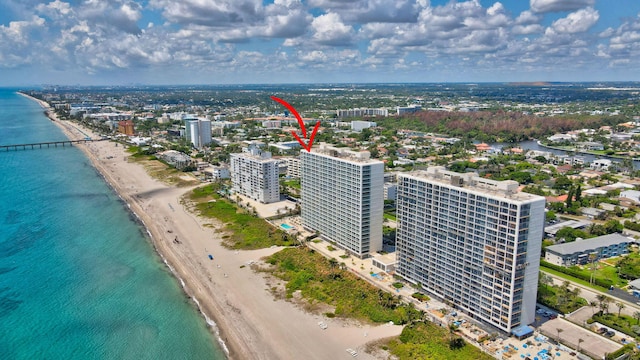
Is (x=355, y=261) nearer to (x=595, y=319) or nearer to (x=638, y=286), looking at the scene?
(x=595, y=319)

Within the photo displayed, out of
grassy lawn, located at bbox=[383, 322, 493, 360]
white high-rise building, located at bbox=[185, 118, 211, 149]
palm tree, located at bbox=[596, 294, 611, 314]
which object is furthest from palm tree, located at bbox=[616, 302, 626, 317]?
white high-rise building, located at bbox=[185, 118, 211, 149]

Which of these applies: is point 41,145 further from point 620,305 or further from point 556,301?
point 620,305

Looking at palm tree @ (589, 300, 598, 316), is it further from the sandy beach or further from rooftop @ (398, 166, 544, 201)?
the sandy beach

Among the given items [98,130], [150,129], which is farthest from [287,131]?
[98,130]

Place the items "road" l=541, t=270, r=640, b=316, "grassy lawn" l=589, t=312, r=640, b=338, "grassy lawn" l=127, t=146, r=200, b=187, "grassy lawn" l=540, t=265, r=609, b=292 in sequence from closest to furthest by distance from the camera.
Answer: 1. "grassy lawn" l=589, t=312, r=640, b=338
2. "road" l=541, t=270, r=640, b=316
3. "grassy lawn" l=540, t=265, r=609, b=292
4. "grassy lawn" l=127, t=146, r=200, b=187

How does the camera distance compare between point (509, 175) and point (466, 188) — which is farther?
point (509, 175)

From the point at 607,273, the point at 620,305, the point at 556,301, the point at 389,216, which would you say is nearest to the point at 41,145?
the point at 389,216

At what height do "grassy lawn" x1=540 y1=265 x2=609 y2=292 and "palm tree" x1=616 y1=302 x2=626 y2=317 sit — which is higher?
"palm tree" x1=616 y1=302 x2=626 y2=317
